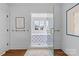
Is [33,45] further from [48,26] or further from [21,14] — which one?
[21,14]

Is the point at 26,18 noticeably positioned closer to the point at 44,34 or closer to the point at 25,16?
the point at 25,16

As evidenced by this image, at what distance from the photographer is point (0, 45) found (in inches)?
73.3

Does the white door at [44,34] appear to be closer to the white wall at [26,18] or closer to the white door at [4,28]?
the white wall at [26,18]

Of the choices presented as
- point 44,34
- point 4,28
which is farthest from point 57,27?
point 4,28

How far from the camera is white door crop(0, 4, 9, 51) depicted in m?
1.65

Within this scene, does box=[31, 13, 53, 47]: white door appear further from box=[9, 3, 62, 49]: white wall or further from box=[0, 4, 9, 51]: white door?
box=[0, 4, 9, 51]: white door

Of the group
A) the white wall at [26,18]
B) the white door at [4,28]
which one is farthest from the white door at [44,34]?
the white door at [4,28]

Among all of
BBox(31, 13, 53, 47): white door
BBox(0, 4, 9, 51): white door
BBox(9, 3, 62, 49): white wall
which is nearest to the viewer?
BBox(0, 4, 9, 51): white door

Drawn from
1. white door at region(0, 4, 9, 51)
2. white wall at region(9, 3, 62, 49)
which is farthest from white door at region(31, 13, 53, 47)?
white door at region(0, 4, 9, 51)

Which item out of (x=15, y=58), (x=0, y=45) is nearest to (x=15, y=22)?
(x=0, y=45)

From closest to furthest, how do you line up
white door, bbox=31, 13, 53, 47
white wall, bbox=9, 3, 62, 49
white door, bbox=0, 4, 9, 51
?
white door, bbox=0, 4, 9, 51
white wall, bbox=9, 3, 62, 49
white door, bbox=31, 13, 53, 47

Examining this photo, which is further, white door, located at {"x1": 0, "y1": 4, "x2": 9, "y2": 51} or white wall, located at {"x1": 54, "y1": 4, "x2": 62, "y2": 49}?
white wall, located at {"x1": 54, "y1": 4, "x2": 62, "y2": 49}

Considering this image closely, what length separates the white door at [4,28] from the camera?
5.42 ft

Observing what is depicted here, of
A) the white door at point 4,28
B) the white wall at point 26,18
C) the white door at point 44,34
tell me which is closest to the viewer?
the white door at point 4,28
